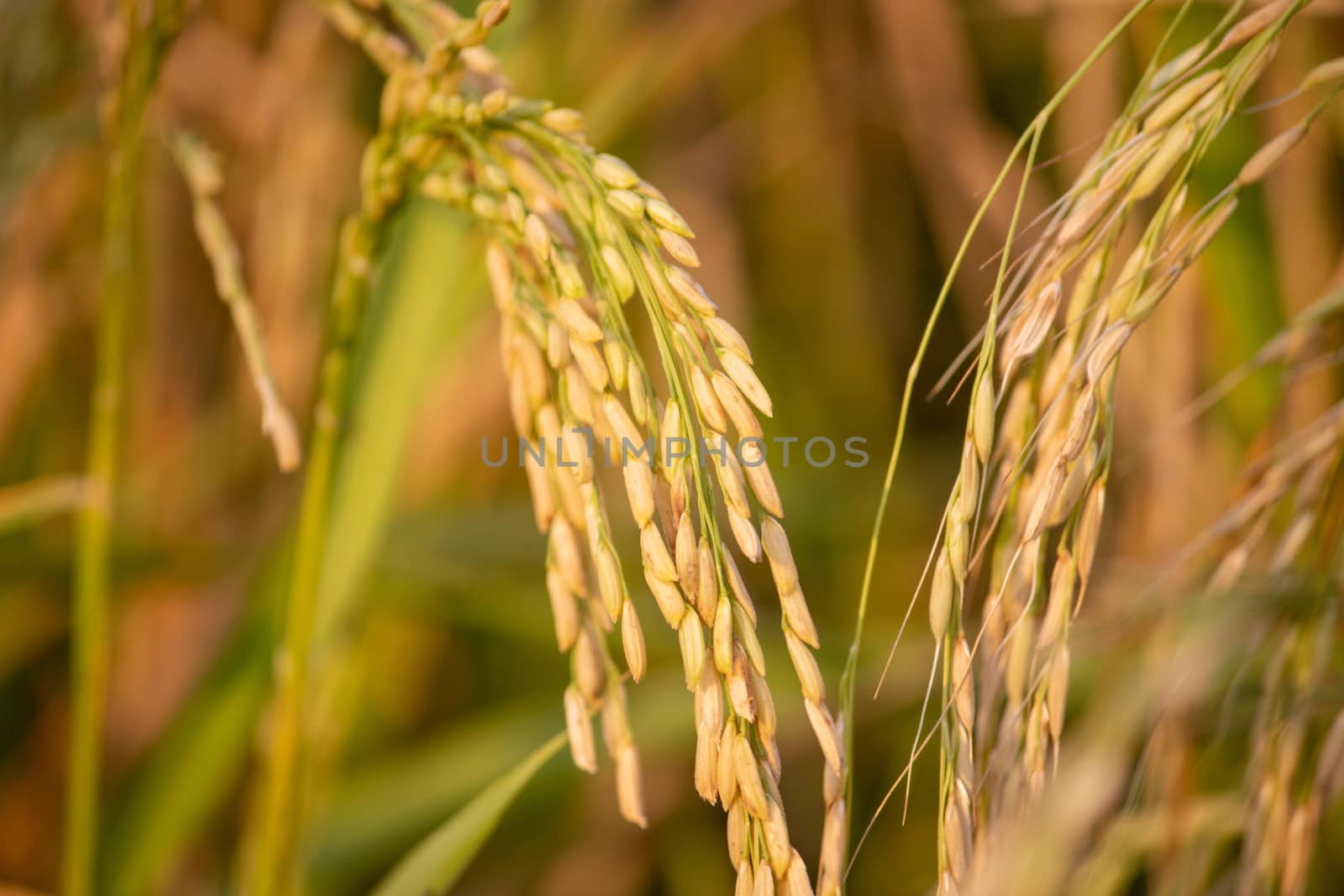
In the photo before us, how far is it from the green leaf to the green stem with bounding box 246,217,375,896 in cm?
11

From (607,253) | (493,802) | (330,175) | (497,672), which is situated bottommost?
(497,672)

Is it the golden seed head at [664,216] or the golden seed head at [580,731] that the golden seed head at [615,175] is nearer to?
the golden seed head at [664,216]

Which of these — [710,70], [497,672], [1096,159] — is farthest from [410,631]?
[1096,159]

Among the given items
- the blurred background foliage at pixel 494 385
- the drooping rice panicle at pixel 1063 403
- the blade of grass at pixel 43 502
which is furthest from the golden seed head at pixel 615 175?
the blade of grass at pixel 43 502

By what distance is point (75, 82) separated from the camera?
1.27 m

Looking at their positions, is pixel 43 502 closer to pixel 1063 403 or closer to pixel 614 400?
pixel 614 400

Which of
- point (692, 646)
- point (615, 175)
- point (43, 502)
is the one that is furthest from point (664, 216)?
point (43, 502)

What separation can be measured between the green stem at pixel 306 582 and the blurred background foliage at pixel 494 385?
126 millimetres

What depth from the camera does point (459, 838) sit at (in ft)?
1.69

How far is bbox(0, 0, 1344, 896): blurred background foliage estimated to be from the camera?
0.93 m

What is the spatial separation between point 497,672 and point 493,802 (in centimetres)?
80

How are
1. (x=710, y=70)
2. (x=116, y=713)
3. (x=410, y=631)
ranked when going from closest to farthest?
(x=116, y=713), (x=410, y=631), (x=710, y=70)

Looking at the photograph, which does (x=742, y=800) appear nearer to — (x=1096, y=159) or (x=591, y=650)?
(x=591, y=650)

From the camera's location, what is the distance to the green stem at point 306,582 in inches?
22.1
